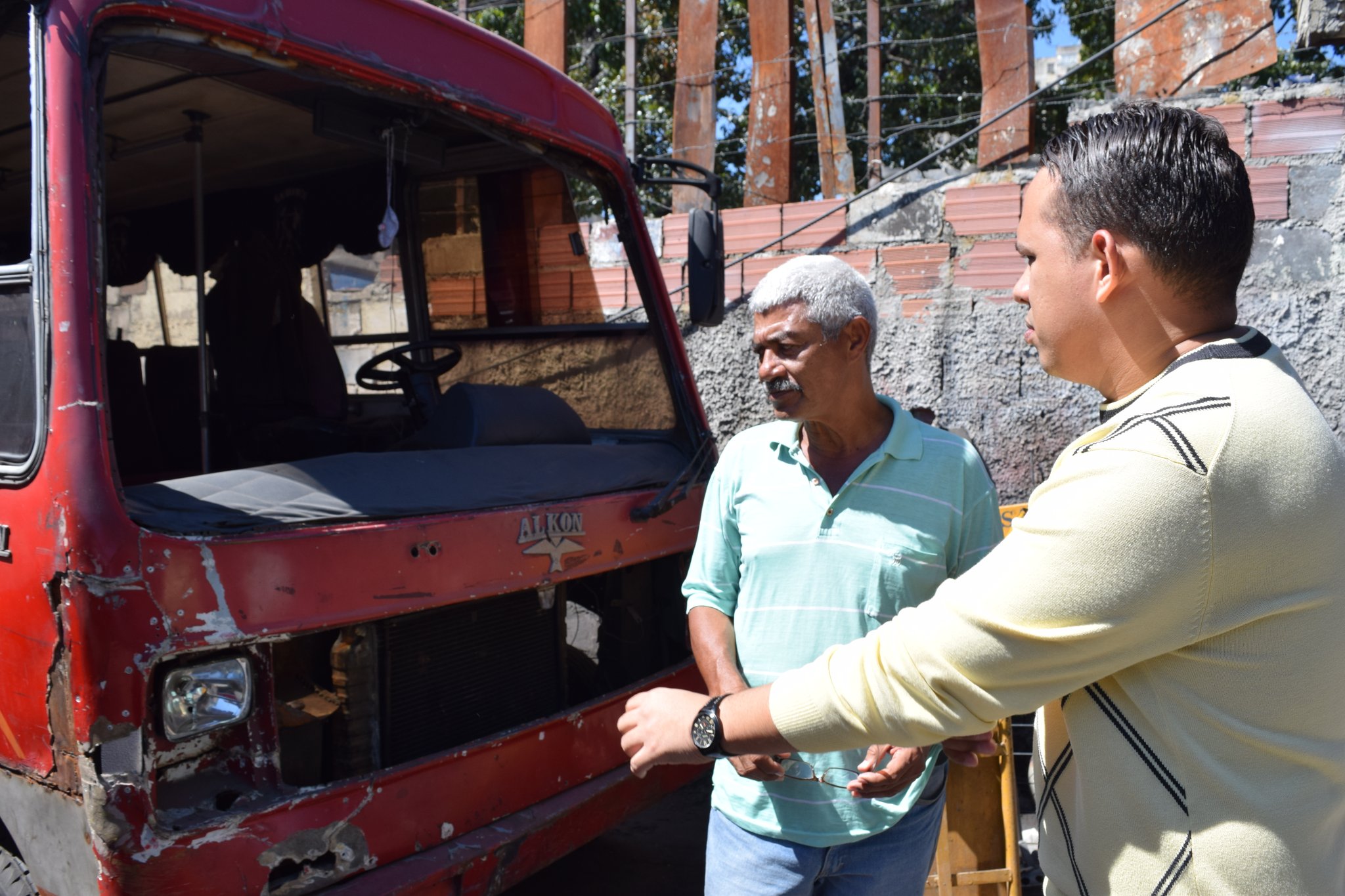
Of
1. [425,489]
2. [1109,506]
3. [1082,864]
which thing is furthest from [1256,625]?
[425,489]

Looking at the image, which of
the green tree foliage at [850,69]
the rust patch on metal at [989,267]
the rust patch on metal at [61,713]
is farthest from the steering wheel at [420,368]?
the green tree foliage at [850,69]

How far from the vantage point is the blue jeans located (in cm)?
183

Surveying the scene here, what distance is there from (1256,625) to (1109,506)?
0.65 feet

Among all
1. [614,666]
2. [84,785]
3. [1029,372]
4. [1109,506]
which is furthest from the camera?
[1029,372]

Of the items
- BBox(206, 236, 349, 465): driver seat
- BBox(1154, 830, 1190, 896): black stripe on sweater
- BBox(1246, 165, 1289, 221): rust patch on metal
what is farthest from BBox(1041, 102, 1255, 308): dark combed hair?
BBox(1246, 165, 1289, 221): rust patch on metal

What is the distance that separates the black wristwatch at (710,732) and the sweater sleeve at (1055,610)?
0.22 metres

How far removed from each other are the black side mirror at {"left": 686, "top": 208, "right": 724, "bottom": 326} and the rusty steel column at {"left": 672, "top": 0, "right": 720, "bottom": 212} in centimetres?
278

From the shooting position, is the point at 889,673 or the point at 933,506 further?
the point at 933,506

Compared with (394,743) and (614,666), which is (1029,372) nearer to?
(614,666)

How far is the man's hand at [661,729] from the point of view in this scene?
1.39m

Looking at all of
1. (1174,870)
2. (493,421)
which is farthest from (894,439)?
(493,421)

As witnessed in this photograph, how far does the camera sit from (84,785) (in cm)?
183

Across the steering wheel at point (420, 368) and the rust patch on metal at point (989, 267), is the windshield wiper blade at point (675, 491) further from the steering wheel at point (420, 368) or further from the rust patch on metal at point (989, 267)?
the rust patch on metal at point (989, 267)

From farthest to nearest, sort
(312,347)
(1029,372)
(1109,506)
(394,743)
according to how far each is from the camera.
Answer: (1029,372) < (312,347) < (394,743) < (1109,506)
